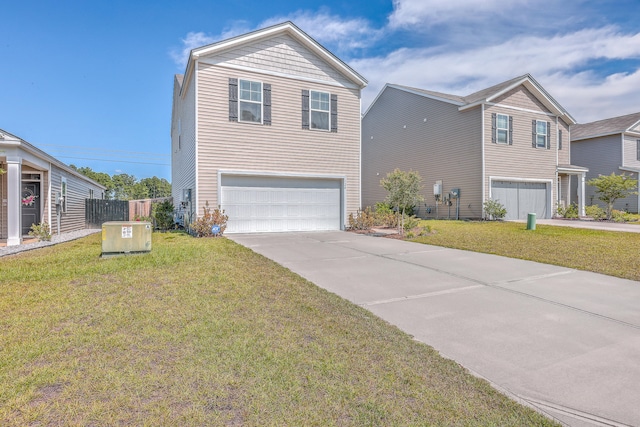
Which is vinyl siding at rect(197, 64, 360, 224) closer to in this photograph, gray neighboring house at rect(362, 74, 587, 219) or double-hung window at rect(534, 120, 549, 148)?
gray neighboring house at rect(362, 74, 587, 219)

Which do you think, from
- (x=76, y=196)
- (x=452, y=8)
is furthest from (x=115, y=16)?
(x=452, y=8)

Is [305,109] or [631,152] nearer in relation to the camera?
[305,109]

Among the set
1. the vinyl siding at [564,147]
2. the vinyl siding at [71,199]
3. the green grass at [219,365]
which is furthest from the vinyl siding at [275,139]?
the vinyl siding at [564,147]

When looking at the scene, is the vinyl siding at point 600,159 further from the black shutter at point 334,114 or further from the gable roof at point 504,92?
the black shutter at point 334,114

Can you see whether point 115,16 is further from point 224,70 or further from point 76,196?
point 76,196

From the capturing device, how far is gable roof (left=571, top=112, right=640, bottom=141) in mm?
22195

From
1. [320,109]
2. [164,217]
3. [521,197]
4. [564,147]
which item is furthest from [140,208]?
[564,147]

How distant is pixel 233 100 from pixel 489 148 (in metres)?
12.9

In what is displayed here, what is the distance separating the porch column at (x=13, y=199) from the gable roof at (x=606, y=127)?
31.0 m

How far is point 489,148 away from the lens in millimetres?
16969

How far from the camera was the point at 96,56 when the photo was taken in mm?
23172

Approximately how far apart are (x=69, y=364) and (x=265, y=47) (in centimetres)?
1194

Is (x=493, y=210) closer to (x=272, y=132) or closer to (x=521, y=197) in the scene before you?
(x=521, y=197)

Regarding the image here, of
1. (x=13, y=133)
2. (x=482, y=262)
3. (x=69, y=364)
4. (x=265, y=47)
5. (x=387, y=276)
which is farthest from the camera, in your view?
(x=265, y=47)
